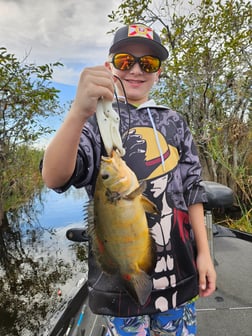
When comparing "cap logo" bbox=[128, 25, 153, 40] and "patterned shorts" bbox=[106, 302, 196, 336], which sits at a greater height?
"cap logo" bbox=[128, 25, 153, 40]

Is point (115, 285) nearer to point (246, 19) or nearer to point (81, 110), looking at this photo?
point (81, 110)

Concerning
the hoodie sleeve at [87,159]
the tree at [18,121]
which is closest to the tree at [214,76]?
the tree at [18,121]

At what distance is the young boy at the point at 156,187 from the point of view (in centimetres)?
120

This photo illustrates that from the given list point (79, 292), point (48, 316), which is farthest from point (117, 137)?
point (48, 316)

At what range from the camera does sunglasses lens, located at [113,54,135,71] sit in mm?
1302

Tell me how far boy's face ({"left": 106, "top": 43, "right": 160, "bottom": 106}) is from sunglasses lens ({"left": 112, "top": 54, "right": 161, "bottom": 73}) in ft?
0.05

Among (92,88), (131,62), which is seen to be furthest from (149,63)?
(92,88)

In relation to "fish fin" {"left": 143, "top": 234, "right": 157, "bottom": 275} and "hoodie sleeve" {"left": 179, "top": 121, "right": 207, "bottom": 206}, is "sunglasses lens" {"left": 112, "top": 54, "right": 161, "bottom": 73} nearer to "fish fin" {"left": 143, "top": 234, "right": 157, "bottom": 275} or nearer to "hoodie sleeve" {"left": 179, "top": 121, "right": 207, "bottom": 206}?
"hoodie sleeve" {"left": 179, "top": 121, "right": 207, "bottom": 206}

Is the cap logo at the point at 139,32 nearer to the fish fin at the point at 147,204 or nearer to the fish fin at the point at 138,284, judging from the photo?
the fish fin at the point at 147,204

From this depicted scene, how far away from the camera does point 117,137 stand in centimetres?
94

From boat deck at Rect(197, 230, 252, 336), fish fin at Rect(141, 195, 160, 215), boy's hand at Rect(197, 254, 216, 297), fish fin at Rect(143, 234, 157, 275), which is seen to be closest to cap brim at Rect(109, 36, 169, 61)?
fish fin at Rect(141, 195, 160, 215)

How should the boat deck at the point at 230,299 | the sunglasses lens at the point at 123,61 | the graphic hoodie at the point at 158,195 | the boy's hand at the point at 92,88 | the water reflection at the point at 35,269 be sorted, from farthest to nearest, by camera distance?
the water reflection at the point at 35,269 → the boat deck at the point at 230,299 → the sunglasses lens at the point at 123,61 → the graphic hoodie at the point at 158,195 → the boy's hand at the point at 92,88

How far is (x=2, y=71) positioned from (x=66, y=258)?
4.32m

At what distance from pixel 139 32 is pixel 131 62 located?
0.47ft
